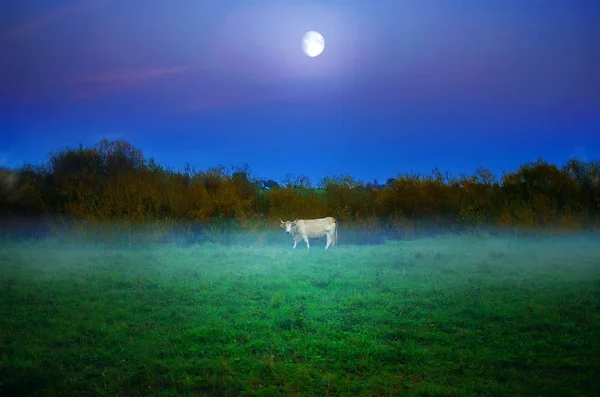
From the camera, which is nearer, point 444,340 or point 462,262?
point 444,340

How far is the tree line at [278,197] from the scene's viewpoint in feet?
68.0

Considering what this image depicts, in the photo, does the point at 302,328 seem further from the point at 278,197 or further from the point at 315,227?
the point at 278,197

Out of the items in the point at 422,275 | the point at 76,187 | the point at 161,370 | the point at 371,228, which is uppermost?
the point at 76,187

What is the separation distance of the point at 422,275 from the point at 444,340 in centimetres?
486

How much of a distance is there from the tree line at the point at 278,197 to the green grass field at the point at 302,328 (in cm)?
648

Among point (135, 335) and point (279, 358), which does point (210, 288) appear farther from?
point (279, 358)

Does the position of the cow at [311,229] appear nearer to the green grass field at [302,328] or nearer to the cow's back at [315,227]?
the cow's back at [315,227]

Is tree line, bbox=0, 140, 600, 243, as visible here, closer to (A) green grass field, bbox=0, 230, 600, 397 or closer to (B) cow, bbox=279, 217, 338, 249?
(B) cow, bbox=279, 217, 338, 249

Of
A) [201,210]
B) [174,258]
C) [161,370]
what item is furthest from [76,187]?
[161,370]

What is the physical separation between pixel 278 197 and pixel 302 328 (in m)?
15.2

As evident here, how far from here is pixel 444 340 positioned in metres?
7.55

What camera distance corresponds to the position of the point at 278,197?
75.8 ft

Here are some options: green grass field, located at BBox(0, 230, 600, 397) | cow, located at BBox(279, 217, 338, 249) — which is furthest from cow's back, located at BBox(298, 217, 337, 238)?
green grass field, located at BBox(0, 230, 600, 397)

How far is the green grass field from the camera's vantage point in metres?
6.18
